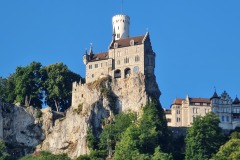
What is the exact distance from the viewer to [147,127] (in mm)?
126625

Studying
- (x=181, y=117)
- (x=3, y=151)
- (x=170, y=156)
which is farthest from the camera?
(x=181, y=117)

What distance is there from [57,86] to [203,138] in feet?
96.8

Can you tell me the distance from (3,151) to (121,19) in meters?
31.5

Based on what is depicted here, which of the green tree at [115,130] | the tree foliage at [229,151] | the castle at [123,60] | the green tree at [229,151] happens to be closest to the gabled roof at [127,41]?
the castle at [123,60]

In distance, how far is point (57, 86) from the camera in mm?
142375

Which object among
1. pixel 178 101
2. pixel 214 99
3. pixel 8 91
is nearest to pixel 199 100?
pixel 214 99

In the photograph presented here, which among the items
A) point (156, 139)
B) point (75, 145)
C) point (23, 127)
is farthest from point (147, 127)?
point (23, 127)

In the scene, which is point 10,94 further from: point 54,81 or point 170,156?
point 170,156

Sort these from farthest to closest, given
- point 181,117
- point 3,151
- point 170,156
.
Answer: point 181,117, point 3,151, point 170,156

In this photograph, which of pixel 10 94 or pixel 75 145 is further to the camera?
pixel 10 94

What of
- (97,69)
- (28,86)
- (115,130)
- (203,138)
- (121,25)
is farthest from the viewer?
(121,25)

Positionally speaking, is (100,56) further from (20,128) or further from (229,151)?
(229,151)

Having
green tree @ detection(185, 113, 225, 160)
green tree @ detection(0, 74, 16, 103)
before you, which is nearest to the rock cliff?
green tree @ detection(0, 74, 16, 103)

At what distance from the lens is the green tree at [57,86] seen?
142 meters
